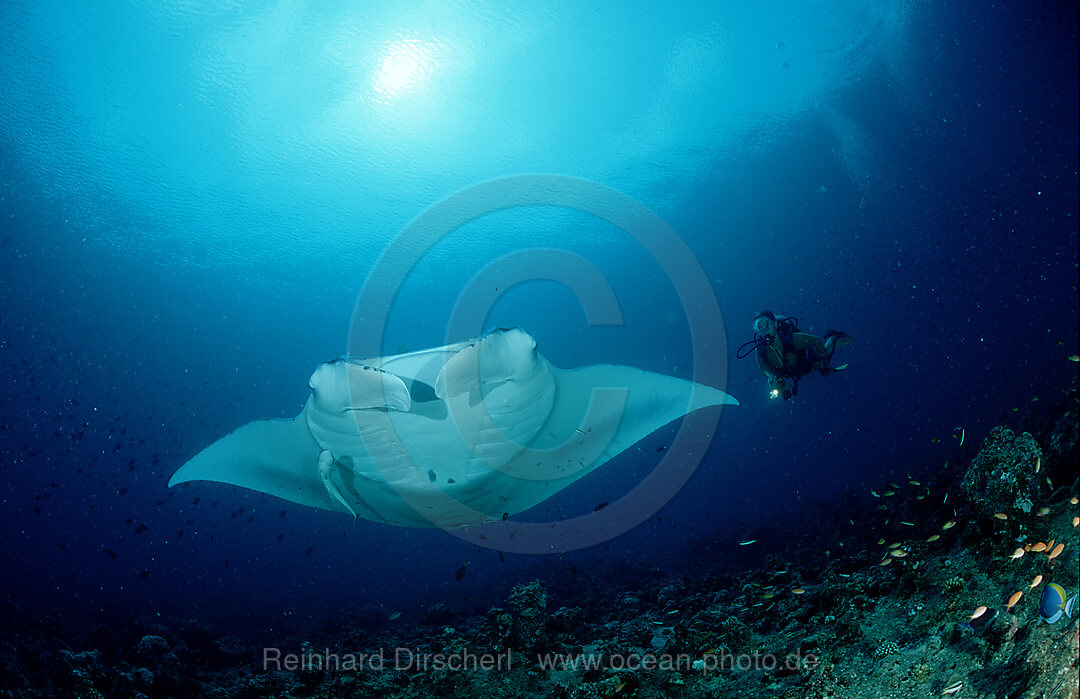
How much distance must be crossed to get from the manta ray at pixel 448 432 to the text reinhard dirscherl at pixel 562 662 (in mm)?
1238

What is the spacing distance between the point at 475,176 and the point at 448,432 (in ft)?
36.6

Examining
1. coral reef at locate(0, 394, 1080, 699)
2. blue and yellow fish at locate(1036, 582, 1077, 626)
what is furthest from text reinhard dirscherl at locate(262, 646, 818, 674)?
blue and yellow fish at locate(1036, 582, 1077, 626)

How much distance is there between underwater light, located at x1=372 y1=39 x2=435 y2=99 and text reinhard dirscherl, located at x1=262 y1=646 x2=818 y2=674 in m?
9.62

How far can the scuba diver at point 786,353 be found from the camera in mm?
6148

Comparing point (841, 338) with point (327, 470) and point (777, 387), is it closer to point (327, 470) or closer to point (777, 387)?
point (777, 387)

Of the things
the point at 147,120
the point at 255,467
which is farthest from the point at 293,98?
the point at 255,467

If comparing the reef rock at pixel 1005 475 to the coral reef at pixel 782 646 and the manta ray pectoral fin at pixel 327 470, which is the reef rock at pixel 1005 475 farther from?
the manta ray pectoral fin at pixel 327 470

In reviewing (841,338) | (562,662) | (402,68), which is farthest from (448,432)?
(402,68)

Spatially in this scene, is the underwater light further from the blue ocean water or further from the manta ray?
the manta ray

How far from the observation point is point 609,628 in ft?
14.9

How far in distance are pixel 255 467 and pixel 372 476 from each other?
4.42 feet

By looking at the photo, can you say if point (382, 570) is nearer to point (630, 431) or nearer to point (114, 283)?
point (114, 283)

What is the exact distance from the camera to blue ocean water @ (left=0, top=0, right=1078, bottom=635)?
8609 mm

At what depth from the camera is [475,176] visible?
43.0ft
